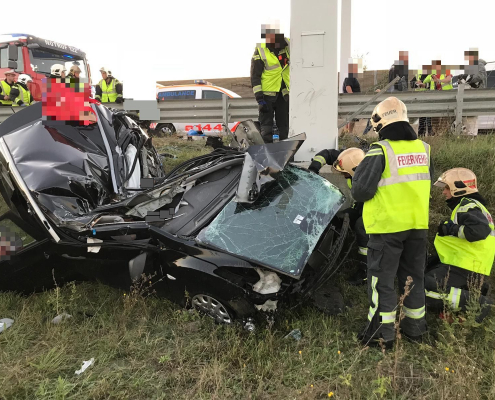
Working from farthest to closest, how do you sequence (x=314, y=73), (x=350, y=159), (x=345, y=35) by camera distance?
(x=345, y=35) → (x=314, y=73) → (x=350, y=159)

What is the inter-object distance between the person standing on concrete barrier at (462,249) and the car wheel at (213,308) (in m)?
1.59

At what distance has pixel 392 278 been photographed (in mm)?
2631

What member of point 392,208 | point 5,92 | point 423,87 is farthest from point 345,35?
point 5,92

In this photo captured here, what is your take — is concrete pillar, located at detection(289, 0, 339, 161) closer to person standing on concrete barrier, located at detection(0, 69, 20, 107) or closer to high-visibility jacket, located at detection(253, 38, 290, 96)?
high-visibility jacket, located at detection(253, 38, 290, 96)

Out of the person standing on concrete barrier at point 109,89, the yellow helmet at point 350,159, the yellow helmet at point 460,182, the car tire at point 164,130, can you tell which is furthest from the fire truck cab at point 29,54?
the yellow helmet at point 460,182

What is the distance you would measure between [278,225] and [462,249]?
1.56 metres

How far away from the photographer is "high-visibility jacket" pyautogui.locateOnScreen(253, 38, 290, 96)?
5.18m

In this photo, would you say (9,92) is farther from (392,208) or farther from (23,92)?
(392,208)

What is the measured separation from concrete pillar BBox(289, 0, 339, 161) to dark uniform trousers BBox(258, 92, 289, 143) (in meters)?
1.13

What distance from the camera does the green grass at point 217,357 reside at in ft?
7.42

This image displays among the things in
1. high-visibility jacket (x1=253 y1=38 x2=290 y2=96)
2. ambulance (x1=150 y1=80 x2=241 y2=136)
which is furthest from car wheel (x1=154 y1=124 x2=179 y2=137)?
high-visibility jacket (x1=253 y1=38 x2=290 y2=96)

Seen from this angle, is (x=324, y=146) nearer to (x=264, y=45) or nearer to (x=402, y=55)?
(x=264, y=45)

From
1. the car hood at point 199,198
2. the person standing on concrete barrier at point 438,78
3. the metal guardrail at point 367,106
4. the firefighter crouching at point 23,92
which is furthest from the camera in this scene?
the firefighter crouching at point 23,92

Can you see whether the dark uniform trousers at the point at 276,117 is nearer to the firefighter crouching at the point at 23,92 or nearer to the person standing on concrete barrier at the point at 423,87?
the person standing on concrete barrier at the point at 423,87
